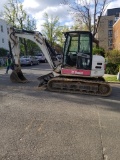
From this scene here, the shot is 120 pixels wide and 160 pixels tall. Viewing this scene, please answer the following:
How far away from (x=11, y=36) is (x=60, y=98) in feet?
16.8

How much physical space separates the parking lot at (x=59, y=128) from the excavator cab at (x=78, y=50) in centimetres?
210

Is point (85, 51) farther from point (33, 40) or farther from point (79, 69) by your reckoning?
point (33, 40)

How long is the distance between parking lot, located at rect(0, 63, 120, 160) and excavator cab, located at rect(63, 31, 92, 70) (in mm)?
2098

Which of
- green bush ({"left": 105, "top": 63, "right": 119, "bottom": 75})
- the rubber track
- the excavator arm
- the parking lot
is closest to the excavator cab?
the rubber track

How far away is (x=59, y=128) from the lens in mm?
5641

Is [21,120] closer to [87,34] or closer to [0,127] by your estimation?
[0,127]

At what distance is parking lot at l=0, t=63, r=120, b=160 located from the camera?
14.3 feet

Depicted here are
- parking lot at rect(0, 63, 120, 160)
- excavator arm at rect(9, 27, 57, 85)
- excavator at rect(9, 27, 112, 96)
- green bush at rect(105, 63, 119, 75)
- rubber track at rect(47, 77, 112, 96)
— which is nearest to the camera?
parking lot at rect(0, 63, 120, 160)

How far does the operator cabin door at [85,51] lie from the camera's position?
33.8 ft

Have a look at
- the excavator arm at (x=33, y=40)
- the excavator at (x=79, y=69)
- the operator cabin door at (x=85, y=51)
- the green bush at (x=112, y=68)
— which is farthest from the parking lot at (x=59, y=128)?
the green bush at (x=112, y=68)

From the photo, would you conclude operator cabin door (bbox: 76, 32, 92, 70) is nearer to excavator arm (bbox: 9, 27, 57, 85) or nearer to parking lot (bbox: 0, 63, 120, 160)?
excavator arm (bbox: 9, 27, 57, 85)

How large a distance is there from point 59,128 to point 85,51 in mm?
5594

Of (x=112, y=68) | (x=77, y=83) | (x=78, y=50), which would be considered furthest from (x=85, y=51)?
(x=112, y=68)

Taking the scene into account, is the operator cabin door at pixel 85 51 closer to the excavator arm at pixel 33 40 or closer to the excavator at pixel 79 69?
the excavator at pixel 79 69
